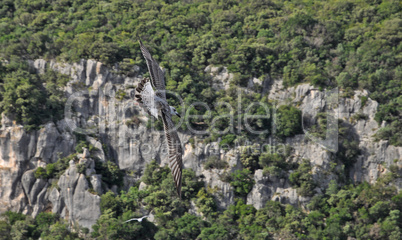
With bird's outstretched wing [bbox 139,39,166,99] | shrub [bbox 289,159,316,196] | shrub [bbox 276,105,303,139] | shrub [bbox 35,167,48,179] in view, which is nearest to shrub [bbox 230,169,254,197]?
shrub [bbox 289,159,316,196]

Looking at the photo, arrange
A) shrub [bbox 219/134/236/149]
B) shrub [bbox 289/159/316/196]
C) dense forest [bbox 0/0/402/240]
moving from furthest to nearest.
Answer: shrub [bbox 219/134/236/149] < shrub [bbox 289/159/316/196] < dense forest [bbox 0/0/402/240]

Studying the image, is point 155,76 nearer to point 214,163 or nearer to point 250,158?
point 214,163

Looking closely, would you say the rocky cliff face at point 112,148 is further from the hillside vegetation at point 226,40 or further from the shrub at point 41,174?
the hillside vegetation at point 226,40

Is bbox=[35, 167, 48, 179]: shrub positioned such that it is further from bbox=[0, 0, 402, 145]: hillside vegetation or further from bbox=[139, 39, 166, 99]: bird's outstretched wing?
bbox=[139, 39, 166, 99]: bird's outstretched wing

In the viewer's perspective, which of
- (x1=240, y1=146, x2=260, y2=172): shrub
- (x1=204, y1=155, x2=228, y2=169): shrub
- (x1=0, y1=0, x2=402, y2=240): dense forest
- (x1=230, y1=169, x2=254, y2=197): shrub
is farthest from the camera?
(x1=240, y1=146, x2=260, y2=172): shrub

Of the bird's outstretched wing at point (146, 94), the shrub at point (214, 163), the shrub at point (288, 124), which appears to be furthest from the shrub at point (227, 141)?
the bird's outstretched wing at point (146, 94)

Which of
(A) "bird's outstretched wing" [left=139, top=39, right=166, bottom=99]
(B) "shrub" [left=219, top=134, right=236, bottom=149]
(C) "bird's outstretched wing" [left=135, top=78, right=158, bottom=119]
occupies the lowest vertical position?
(B) "shrub" [left=219, top=134, right=236, bottom=149]

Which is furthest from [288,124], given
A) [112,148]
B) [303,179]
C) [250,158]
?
[112,148]
